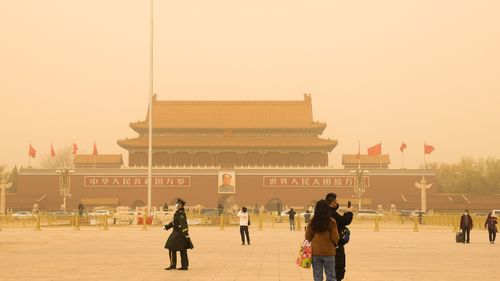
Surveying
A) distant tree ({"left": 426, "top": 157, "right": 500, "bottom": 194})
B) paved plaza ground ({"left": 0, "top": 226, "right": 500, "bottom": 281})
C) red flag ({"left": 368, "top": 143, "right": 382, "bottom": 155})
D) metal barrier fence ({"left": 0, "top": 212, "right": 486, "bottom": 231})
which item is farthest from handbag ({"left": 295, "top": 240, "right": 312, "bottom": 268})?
distant tree ({"left": 426, "top": 157, "right": 500, "bottom": 194})

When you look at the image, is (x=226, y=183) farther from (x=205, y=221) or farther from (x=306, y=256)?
(x=306, y=256)

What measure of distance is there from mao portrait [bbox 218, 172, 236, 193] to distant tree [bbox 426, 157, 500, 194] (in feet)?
73.3

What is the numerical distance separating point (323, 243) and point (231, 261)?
756 centimetres

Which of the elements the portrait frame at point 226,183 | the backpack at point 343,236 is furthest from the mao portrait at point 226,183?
the backpack at point 343,236

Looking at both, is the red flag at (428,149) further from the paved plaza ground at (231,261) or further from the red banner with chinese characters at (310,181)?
the paved plaza ground at (231,261)

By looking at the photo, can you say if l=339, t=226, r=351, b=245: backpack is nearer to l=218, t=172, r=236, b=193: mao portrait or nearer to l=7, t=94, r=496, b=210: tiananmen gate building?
l=7, t=94, r=496, b=210: tiananmen gate building

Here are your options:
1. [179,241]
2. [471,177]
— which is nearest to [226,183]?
[471,177]

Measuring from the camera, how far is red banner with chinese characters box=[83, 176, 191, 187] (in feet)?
233

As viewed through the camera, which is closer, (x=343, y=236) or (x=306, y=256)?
(x=306, y=256)

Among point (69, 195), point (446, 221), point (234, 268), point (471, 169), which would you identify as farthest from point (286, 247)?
point (471, 169)

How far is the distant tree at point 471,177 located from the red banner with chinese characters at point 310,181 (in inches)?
585

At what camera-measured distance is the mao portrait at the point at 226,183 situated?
2832 inches

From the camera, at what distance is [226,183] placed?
236ft

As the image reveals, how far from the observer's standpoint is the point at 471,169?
88938 mm
